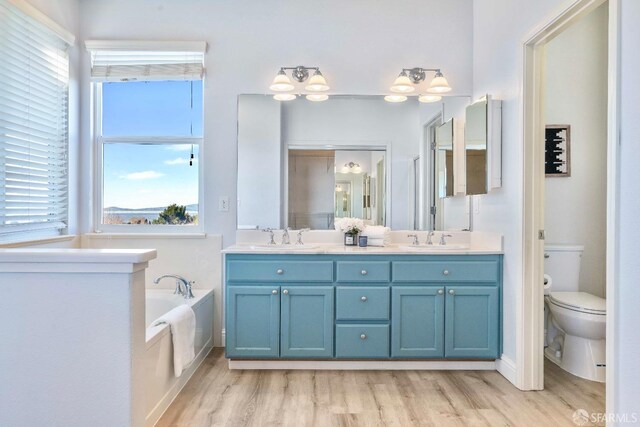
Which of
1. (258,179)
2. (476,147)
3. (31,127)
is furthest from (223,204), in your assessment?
(476,147)

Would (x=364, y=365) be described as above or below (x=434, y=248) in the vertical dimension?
below

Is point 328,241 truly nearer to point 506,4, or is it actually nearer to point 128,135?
point 128,135

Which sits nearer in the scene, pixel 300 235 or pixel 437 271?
pixel 437 271

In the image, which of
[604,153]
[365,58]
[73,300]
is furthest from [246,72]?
[604,153]

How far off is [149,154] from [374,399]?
2432mm

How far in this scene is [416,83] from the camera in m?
3.16

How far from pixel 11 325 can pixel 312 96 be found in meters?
2.34

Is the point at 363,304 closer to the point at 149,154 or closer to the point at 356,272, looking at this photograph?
the point at 356,272

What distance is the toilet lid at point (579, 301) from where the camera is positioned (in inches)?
99.3

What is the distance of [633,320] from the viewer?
1.55 metres

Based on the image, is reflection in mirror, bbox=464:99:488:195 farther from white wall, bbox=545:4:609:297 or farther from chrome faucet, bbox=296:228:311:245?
chrome faucet, bbox=296:228:311:245

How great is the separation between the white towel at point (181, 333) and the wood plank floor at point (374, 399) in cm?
21

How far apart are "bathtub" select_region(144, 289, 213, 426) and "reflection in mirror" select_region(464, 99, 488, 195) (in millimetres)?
2044

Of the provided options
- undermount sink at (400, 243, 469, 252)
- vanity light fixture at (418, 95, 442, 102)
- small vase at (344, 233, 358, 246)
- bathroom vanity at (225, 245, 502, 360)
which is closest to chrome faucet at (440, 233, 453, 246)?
undermount sink at (400, 243, 469, 252)
